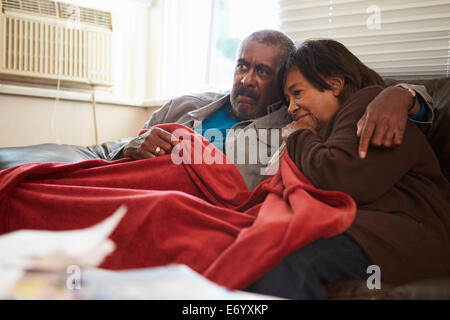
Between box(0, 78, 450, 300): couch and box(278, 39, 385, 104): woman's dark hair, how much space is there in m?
0.22

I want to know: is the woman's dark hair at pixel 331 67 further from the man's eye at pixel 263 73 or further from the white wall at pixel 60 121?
the white wall at pixel 60 121

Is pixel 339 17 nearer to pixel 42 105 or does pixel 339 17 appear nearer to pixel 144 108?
pixel 144 108

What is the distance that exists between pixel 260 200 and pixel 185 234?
0.30 m

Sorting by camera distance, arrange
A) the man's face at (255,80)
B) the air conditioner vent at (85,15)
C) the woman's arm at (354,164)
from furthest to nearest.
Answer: the air conditioner vent at (85,15)
the man's face at (255,80)
the woman's arm at (354,164)

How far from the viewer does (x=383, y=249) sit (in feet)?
2.75

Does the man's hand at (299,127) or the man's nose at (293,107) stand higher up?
the man's nose at (293,107)

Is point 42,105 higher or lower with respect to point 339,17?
lower

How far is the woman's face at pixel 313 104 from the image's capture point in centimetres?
118

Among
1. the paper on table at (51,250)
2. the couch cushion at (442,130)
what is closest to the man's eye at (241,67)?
the couch cushion at (442,130)

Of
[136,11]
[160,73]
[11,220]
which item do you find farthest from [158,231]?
[136,11]

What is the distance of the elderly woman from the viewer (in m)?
0.79

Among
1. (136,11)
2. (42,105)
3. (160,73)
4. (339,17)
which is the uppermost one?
(136,11)

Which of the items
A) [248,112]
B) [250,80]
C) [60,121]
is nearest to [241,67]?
[250,80]
